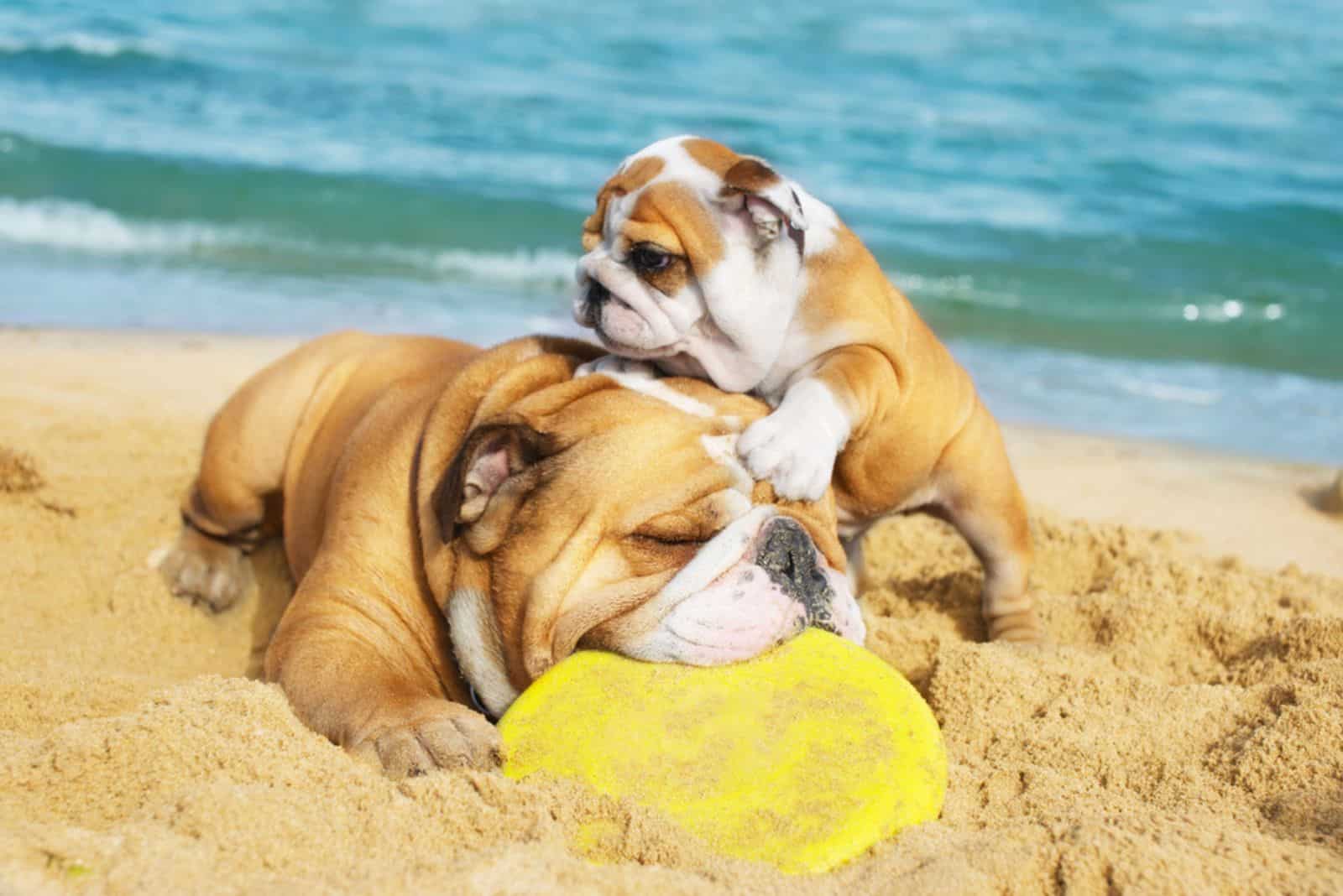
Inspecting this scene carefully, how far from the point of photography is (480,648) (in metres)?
3.61

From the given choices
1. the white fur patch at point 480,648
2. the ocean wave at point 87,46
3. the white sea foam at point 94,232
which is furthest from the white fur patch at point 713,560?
the ocean wave at point 87,46

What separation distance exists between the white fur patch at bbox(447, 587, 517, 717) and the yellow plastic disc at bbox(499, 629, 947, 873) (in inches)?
8.9

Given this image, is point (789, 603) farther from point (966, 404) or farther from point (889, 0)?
point (889, 0)

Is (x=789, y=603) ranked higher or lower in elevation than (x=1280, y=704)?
higher

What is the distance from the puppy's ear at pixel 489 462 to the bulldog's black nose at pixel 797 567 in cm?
58

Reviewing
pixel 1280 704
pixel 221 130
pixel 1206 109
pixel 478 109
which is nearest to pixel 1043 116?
pixel 1206 109

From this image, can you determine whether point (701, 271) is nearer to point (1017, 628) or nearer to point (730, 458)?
point (730, 458)

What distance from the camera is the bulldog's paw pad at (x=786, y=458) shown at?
3.61 metres

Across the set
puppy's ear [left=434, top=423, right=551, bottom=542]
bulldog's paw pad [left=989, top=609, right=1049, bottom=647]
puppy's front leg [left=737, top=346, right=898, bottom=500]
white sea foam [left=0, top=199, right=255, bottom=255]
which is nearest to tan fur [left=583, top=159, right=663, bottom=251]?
puppy's front leg [left=737, top=346, right=898, bottom=500]

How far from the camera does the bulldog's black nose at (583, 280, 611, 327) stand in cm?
409

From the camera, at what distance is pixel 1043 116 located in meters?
16.8

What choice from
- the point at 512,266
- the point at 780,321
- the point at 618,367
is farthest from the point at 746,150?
the point at 618,367

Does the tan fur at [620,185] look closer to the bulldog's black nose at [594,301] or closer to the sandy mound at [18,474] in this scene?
the bulldog's black nose at [594,301]

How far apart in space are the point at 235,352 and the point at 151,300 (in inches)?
74.1
